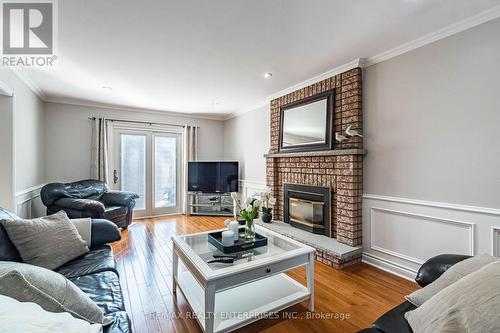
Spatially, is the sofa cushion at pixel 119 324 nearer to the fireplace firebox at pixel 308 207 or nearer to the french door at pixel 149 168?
the fireplace firebox at pixel 308 207

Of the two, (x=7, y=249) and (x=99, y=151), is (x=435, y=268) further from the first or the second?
(x=99, y=151)

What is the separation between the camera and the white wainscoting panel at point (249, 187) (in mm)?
4844

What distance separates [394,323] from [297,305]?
1.06 metres

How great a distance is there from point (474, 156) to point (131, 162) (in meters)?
5.62

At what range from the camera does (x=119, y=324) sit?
113cm

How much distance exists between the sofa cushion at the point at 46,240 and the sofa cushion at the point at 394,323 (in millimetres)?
2103

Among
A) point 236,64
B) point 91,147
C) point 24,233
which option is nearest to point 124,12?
point 236,64

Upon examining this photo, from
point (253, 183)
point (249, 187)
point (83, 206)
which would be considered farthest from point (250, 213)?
point (249, 187)

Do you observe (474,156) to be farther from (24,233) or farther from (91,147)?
(91,147)

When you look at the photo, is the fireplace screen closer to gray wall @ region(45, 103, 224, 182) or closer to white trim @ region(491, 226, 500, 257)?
white trim @ region(491, 226, 500, 257)

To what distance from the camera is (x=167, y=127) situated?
5.49 metres

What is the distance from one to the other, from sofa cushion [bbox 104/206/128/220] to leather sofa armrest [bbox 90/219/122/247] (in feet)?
6.07

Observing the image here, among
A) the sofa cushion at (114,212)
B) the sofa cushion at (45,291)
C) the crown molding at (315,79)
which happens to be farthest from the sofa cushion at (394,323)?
the sofa cushion at (114,212)

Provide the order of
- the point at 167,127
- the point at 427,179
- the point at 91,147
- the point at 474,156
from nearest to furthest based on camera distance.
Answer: the point at 474,156, the point at 427,179, the point at 91,147, the point at 167,127
